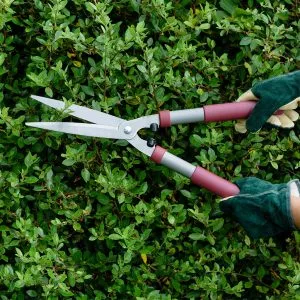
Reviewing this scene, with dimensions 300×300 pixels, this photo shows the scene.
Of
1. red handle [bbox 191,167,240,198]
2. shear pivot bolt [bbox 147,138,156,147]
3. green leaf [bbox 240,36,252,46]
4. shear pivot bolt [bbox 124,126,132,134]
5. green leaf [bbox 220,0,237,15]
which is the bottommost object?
Answer: red handle [bbox 191,167,240,198]

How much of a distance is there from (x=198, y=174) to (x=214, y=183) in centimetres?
7

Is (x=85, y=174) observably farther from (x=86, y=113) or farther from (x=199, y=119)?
(x=199, y=119)

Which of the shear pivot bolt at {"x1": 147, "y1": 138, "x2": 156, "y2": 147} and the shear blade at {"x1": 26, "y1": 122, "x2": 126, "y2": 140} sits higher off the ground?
the shear blade at {"x1": 26, "y1": 122, "x2": 126, "y2": 140}

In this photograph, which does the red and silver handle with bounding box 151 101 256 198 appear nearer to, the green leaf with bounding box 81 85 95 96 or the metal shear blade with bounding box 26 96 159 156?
the metal shear blade with bounding box 26 96 159 156

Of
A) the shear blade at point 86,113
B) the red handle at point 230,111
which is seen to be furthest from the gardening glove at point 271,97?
the shear blade at point 86,113

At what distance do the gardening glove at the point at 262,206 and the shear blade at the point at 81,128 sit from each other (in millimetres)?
484

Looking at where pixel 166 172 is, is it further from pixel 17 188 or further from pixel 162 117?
pixel 17 188

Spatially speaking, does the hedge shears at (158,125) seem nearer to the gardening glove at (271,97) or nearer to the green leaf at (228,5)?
the gardening glove at (271,97)

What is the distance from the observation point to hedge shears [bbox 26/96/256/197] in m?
2.95

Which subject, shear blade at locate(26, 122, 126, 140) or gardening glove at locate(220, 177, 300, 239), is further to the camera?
shear blade at locate(26, 122, 126, 140)

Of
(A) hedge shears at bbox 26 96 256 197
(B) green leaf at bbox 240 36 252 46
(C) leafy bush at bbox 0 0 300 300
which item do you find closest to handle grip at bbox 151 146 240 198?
(A) hedge shears at bbox 26 96 256 197

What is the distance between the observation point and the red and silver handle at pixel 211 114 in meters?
2.97

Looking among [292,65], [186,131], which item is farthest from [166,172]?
[292,65]

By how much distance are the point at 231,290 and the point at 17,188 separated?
0.94 metres
